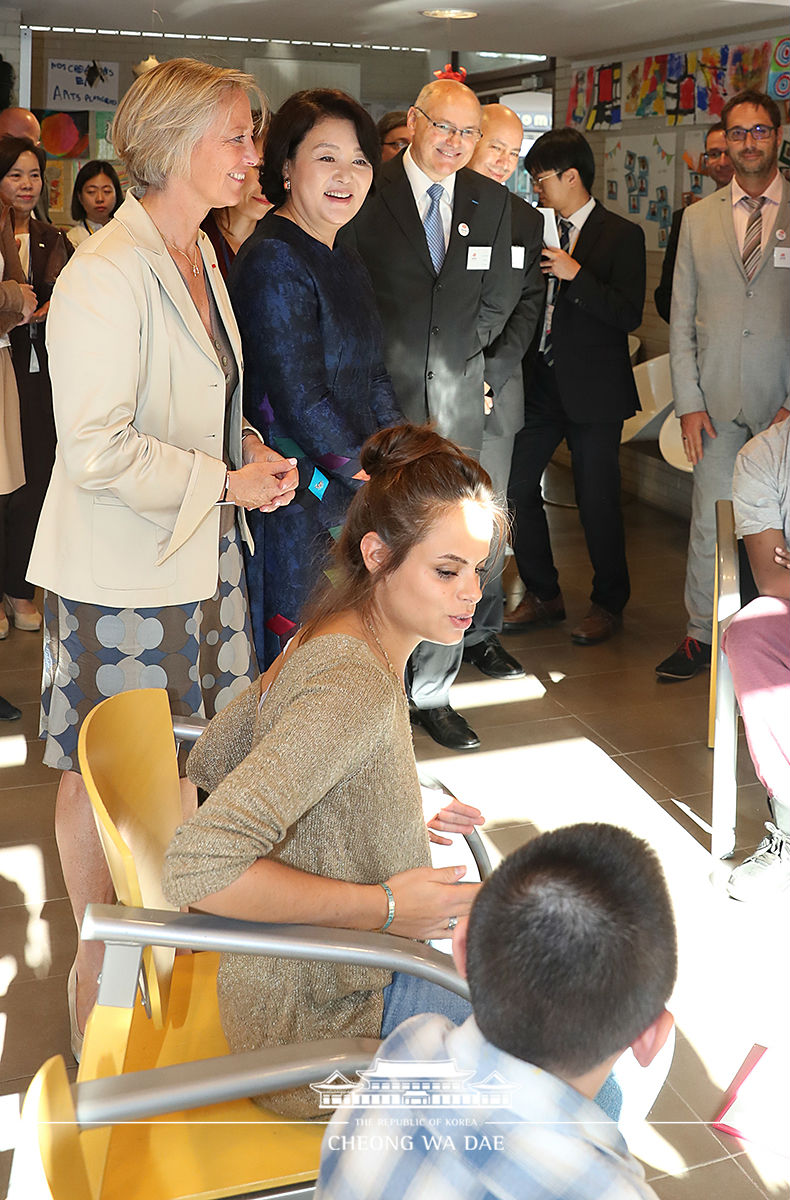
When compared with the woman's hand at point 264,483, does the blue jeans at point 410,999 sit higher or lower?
lower

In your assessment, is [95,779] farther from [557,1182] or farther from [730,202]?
[730,202]

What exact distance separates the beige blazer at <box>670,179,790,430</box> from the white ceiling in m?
0.57

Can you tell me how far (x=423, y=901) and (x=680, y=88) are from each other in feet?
15.6

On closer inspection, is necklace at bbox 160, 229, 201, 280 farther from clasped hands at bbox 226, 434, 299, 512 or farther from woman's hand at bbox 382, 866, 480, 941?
woman's hand at bbox 382, 866, 480, 941

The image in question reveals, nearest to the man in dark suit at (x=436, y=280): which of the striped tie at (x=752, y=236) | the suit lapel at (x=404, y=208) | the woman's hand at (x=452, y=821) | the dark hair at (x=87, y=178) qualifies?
the suit lapel at (x=404, y=208)

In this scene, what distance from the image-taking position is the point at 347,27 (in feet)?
8.83

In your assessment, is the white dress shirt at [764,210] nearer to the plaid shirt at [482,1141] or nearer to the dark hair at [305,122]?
the dark hair at [305,122]

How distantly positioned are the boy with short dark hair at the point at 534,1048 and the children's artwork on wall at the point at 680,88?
418 cm

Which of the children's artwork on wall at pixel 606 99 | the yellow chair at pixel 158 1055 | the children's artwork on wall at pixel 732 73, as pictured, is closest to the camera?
the yellow chair at pixel 158 1055

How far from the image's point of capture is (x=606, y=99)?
492cm

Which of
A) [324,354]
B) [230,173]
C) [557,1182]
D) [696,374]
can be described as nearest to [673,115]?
[696,374]

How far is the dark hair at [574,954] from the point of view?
0.76 metres

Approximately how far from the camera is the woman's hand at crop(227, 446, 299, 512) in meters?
2.06

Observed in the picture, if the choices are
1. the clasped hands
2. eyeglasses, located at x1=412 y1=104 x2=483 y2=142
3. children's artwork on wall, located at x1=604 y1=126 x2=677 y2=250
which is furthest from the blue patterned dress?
children's artwork on wall, located at x1=604 y1=126 x2=677 y2=250
